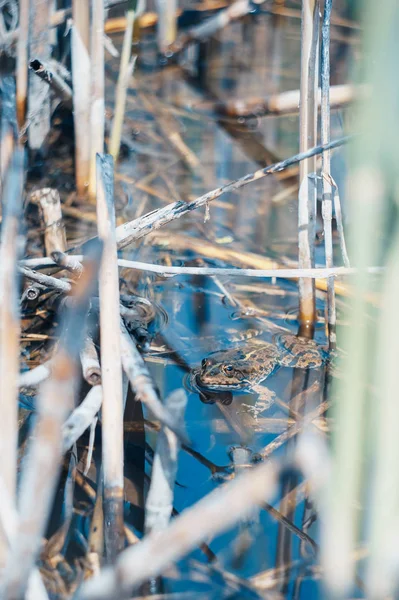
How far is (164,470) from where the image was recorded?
2.01m

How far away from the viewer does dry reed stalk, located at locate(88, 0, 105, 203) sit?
409 centimetres

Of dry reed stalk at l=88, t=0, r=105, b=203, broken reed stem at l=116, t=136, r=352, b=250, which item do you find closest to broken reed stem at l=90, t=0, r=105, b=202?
dry reed stalk at l=88, t=0, r=105, b=203

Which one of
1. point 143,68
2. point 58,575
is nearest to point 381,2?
point 58,575

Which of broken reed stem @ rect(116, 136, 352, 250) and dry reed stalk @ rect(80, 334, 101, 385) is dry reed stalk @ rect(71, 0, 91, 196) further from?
dry reed stalk @ rect(80, 334, 101, 385)

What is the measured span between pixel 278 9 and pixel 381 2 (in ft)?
24.0

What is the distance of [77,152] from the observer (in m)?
4.65

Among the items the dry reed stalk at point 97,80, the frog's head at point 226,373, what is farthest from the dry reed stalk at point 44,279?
the dry reed stalk at point 97,80

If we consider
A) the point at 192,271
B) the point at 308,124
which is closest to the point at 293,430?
the point at 192,271

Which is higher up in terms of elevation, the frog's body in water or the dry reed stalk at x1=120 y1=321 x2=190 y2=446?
the dry reed stalk at x1=120 y1=321 x2=190 y2=446

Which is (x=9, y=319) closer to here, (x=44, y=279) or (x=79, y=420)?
(x=79, y=420)

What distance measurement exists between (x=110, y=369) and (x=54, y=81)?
3091mm

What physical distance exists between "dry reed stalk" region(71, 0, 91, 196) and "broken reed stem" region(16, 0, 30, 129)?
1.09 feet

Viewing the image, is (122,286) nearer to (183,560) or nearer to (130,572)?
(183,560)

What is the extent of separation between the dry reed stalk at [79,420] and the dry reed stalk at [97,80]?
2240mm
